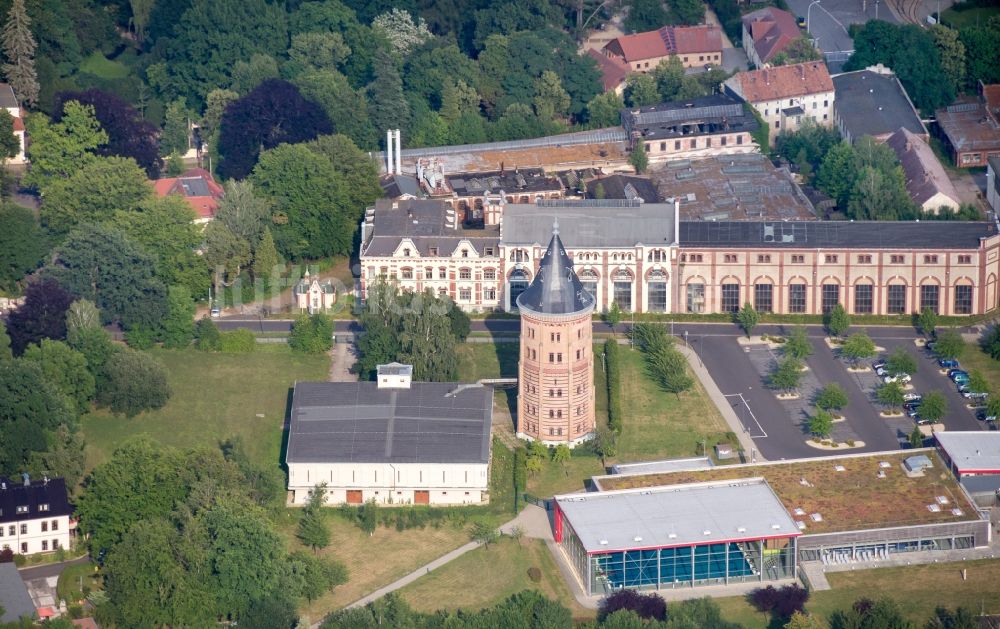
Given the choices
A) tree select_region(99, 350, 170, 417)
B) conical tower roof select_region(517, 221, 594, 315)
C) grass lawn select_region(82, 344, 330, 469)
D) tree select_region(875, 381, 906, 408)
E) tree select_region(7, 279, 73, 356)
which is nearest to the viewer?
conical tower roof select_region(517, 221, 594, 315)

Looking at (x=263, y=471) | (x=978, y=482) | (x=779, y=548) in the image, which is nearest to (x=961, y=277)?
(x=978, y=482)

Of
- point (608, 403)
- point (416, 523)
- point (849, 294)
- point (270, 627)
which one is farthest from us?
point (849, 294)

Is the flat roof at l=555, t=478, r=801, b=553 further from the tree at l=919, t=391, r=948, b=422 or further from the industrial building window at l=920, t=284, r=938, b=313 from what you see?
the industrial building window at l=920, t=284, r=938, b=313

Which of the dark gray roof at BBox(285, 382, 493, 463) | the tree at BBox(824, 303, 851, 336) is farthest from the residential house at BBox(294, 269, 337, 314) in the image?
the tree at BBox(824, 303, 851, 336)

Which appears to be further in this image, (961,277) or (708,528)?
(961,277)

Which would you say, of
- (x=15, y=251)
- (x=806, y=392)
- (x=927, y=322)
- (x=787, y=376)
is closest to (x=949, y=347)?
(x=927, y=322)

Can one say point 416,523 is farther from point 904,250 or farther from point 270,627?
point 904,250
